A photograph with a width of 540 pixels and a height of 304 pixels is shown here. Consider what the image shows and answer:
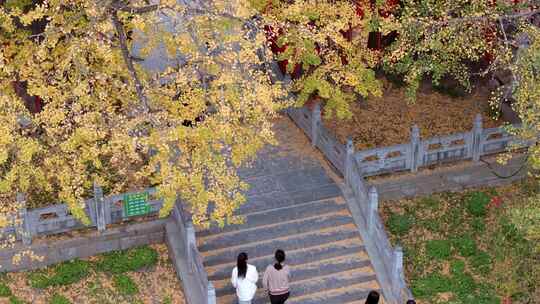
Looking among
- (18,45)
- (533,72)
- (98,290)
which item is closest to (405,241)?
(533,72)

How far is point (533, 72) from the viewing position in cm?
1650

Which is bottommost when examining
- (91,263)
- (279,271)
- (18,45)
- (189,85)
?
(279,271)

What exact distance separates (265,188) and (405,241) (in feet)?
9.89

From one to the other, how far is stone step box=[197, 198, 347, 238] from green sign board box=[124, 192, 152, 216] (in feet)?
3.75

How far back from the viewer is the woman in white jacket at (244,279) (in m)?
16.5

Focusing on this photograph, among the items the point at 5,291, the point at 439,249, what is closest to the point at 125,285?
the point at 5,291

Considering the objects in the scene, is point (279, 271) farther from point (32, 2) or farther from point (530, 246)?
point (32, 2)

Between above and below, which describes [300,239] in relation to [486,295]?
above

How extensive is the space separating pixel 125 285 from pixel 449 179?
7.16 meters

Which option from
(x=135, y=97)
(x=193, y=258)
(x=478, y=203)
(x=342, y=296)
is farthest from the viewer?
(x=478, y=203)

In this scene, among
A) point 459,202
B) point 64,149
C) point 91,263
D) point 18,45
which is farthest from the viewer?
point 459,202

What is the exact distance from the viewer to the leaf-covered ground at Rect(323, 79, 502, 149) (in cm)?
2134

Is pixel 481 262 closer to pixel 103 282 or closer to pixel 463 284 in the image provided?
pixel 463 284

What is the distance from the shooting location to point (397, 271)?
17.5m
